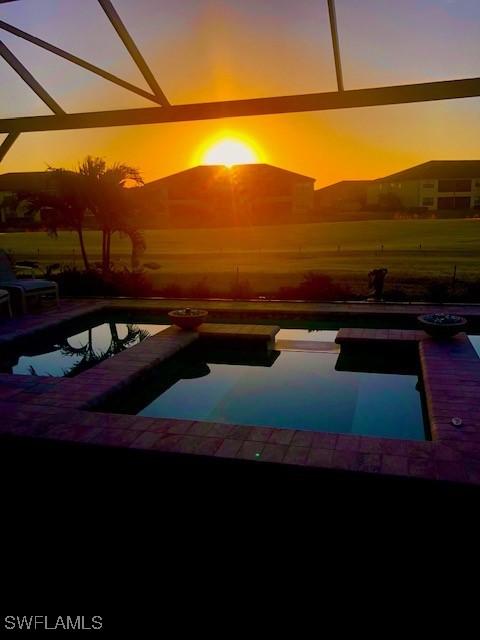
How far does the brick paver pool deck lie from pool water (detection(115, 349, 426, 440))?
306mm

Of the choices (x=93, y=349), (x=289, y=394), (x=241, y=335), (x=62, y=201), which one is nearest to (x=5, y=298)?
(x=93, y=349)

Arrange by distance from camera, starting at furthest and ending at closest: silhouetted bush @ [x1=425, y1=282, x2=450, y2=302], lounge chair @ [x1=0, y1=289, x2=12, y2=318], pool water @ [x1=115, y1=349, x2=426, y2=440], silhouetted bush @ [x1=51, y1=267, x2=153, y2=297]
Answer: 1. silhouetted bush @ [x1=51, y1=267, x2=153, y2=297]
2. silhouetted bush @ [x1=425, y1=282, x2=450, y2=302]
3. lounge chair @ [x1=0, y1=289, x2=12, y2=318]
4. pool water @ [x1=115, y1=349, x2=426, y2=440]

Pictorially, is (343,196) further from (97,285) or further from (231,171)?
(97,285)

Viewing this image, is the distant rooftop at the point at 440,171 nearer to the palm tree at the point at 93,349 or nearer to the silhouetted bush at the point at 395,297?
the silhouetted bush at the point at 395,297

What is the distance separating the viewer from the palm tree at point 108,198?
1384 cm

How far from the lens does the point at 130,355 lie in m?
7.12

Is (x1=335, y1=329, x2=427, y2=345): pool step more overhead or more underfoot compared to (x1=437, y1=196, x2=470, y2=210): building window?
more underfoot

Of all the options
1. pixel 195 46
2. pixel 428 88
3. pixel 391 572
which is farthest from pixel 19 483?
pixel 195 46

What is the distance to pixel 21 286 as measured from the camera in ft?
32.0

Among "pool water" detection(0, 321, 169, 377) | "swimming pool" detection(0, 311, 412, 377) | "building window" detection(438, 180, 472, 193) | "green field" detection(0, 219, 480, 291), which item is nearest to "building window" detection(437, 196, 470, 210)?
"building window" detection(438, 180, 472, 193)

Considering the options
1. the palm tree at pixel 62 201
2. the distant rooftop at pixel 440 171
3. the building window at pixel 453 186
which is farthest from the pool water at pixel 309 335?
the distant rooftop at pixel 440 171

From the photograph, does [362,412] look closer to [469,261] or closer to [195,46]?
[195,46]

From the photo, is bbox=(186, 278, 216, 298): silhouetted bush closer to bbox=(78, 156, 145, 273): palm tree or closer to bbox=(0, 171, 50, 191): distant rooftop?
bbox=(78, 156, 145, 273): palm tree

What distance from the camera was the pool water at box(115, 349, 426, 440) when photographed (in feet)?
18.0
